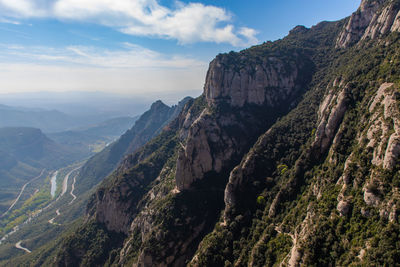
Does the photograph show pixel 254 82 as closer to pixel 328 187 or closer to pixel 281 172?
pixel 281 172

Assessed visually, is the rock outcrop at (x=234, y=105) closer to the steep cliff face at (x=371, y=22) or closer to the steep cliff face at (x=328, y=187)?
the steep cliff face at (x=328, y=187)

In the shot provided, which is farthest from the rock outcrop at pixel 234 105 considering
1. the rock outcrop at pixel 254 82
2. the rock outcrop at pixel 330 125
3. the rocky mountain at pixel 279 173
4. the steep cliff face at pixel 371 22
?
the rock outcrop at pixel 330 125

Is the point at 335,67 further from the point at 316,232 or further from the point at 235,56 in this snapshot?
the point at 316,232

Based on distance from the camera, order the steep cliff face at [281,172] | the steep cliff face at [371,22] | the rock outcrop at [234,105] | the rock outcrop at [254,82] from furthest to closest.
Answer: the rock outcrop at [254,82]
the rock outcrop at [234,105]
the steep cliff face at [371,22]
the steep cliff face at [281,172]

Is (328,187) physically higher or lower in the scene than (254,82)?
lower

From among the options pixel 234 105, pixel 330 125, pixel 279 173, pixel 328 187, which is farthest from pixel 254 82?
pixel 328 187

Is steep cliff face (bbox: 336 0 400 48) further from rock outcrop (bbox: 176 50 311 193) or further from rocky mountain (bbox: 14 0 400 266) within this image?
rock outcrop (bbox: 176 50 311 193)
